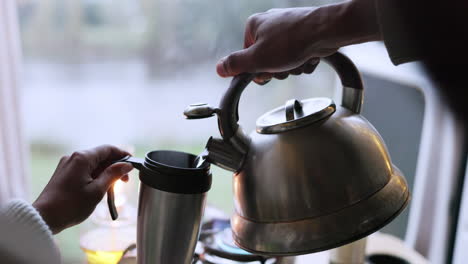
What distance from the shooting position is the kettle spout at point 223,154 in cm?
60

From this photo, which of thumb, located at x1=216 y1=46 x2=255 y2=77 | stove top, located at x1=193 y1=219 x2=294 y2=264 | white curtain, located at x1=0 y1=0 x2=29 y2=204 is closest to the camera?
thumb, located at x1=216 y1=46 x2=255 y2=77

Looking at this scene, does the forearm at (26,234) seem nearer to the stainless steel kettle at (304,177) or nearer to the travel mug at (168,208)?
the travel mug at (168,208)

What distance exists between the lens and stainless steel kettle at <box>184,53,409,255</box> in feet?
1.78

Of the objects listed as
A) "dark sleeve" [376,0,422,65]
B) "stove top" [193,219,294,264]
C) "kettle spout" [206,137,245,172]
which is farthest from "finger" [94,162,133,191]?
"dark sleeve" [376,0,422,65]

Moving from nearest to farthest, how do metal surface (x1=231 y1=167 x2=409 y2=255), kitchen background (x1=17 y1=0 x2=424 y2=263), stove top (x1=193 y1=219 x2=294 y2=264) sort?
1. metal surface (x1=231 y1=167 x2=409 y2=255)
2. stove top (x1=193 y1=219 x2=294 y2=264)
3. kitchen background (x1=17 y1=0 x2=424 y2=263)

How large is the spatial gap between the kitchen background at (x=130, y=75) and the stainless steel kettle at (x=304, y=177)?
1.77m

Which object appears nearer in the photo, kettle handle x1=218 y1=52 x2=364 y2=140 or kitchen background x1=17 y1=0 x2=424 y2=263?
kettle handle x1=218 y1=52 x2=364 y2=140

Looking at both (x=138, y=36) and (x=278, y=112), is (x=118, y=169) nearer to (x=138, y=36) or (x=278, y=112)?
(x=278, y=112)

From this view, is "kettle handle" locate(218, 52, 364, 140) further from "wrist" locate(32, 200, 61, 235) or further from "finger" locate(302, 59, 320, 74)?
→ "wrist" locate(32, 200, 61, 235)

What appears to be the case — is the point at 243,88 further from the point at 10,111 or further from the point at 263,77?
the point at 10,111

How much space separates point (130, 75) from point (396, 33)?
2.20 meters

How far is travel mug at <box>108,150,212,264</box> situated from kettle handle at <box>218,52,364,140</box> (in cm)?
5

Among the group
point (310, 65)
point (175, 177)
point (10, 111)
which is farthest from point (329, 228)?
point (10, 111)

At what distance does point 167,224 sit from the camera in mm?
591
